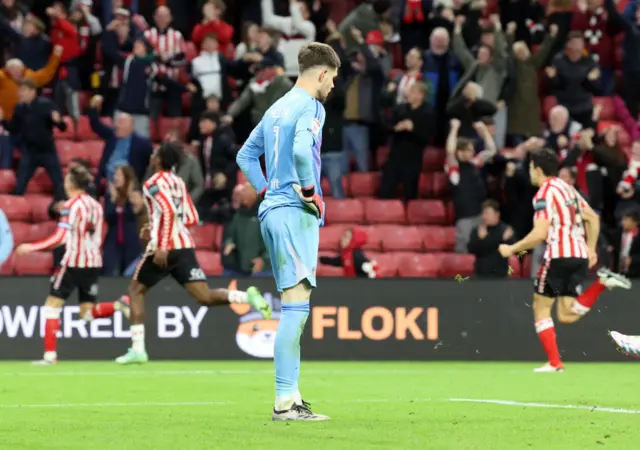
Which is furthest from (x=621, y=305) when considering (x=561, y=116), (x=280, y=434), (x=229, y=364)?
(x=280, y=434)

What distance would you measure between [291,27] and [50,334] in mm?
7170

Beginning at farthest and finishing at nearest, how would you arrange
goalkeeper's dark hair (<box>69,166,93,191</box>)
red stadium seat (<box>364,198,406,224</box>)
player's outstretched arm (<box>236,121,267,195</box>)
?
red stadium seat (<box>364,198,406,224</box>) → goalkeeper's dark hair (<box>69,166,93,191</box>) → player's outstretched arm (<box>236,121,267,195</box>)

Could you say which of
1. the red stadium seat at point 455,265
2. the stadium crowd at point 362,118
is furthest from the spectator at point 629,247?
the red stadium seat at point 455,265

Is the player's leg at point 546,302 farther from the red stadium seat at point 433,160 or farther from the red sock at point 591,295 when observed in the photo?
the red stadium seat at point 433,160

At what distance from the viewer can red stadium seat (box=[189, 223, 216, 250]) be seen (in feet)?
61.9

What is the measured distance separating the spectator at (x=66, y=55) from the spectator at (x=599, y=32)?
776cm

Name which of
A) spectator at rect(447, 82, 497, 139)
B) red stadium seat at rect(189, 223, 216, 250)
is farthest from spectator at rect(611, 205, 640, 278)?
red stadium seat at rect(189, 223, 216, 250)

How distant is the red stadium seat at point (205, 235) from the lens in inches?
743

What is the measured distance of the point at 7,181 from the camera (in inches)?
778

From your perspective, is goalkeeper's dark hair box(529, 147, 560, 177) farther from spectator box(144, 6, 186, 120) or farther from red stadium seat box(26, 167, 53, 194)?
red stadium seat box(26, 167, 53, 194)

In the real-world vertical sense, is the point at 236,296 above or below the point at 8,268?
below

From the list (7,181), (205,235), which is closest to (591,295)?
(205,235)

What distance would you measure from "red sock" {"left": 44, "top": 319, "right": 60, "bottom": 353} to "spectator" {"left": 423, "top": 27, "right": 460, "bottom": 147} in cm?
698

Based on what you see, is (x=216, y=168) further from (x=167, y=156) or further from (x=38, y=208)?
(x=167, y=156)
